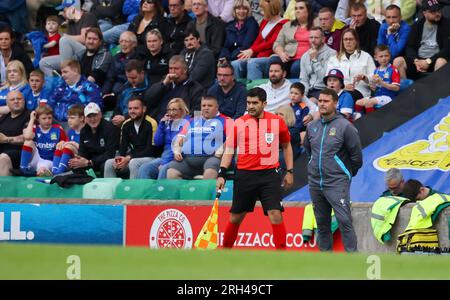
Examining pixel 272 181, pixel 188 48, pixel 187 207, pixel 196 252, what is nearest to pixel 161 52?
pixel 188 48

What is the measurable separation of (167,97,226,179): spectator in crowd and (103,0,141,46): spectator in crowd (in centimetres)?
402

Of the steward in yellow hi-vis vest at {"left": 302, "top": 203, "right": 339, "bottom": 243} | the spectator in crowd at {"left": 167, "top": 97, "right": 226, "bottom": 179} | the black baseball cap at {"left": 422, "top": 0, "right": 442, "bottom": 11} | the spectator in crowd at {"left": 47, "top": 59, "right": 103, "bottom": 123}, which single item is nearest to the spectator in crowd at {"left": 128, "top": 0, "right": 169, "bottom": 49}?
the spectator in crowd at {"left": 47, "top": 59, "right": 103, "bottom": 123}

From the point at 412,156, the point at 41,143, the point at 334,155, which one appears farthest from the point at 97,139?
the point at 334,155

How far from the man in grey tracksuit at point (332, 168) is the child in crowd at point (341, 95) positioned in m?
3.01

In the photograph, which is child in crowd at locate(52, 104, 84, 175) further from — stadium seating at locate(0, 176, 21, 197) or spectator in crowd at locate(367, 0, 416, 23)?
spectator in crowd at locate(367, 0, 416, 23)

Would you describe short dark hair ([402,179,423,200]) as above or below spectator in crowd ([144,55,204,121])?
below

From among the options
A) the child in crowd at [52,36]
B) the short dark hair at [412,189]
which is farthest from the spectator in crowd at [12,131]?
the short dark hair at [412,189]

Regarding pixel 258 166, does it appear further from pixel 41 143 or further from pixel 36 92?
pixel 36 92

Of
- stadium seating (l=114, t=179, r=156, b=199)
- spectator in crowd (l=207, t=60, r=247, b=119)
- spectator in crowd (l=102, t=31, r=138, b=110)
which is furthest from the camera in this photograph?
spectator in crowd (l=102, t=31, r=138, b=110)

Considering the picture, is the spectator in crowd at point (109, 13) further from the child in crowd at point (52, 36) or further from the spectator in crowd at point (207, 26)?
the spectator in crowd at point (207, 26)

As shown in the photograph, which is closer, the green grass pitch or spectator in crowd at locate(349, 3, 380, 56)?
the green grass pitch

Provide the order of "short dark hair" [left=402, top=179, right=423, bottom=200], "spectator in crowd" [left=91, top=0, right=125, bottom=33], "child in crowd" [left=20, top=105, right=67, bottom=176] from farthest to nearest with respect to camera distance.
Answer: "spectator in crowd" [left=91, top=0, right=125, bottom=33] → "child in crowd" [left=20, top=105, right=67, bottom=176] → "short dark hair" [left=402, top=179, right=423, bottom=200]

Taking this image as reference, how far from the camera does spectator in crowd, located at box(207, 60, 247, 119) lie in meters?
17.3

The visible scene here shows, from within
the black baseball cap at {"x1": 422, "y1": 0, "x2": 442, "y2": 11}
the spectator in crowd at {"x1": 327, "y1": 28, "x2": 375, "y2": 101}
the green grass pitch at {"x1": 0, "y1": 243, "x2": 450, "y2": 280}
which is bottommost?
the green grass pitch at {"x1": 0, "y1": 243, "x2": 450, "y2": 280}
